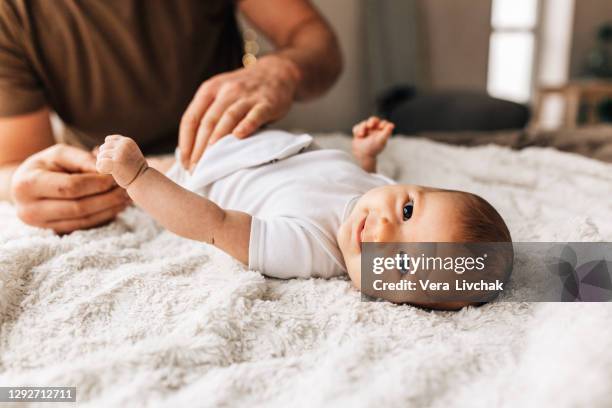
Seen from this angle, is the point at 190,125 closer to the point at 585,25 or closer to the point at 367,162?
the point at 367,162

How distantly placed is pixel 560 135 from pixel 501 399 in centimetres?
116

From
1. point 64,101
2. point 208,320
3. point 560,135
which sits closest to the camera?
point 208,320

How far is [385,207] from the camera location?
0.70 m

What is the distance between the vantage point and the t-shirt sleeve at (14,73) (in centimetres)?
101

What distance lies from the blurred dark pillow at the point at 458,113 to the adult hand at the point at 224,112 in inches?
48.5

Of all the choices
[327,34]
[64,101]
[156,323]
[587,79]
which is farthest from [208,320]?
[587,79]

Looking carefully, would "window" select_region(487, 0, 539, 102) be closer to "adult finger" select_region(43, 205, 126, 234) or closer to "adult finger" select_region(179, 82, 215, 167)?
"adult finger" select_region(179, 82, 215, 167)

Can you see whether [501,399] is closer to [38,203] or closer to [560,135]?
[38,203]

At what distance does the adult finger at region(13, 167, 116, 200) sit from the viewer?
0.79 meters

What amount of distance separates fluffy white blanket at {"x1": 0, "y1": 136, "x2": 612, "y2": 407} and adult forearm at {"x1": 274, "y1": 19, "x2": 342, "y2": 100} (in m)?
0.61

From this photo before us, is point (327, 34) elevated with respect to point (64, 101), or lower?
elevated

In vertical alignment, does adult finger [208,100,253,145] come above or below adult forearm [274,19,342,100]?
below

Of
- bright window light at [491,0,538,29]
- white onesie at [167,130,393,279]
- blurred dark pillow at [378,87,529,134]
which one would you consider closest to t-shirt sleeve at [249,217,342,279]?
white onesie at [167,130,393,279]

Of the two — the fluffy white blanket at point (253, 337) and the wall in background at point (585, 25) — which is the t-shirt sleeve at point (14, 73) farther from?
the wall in background at point (585, 25)
